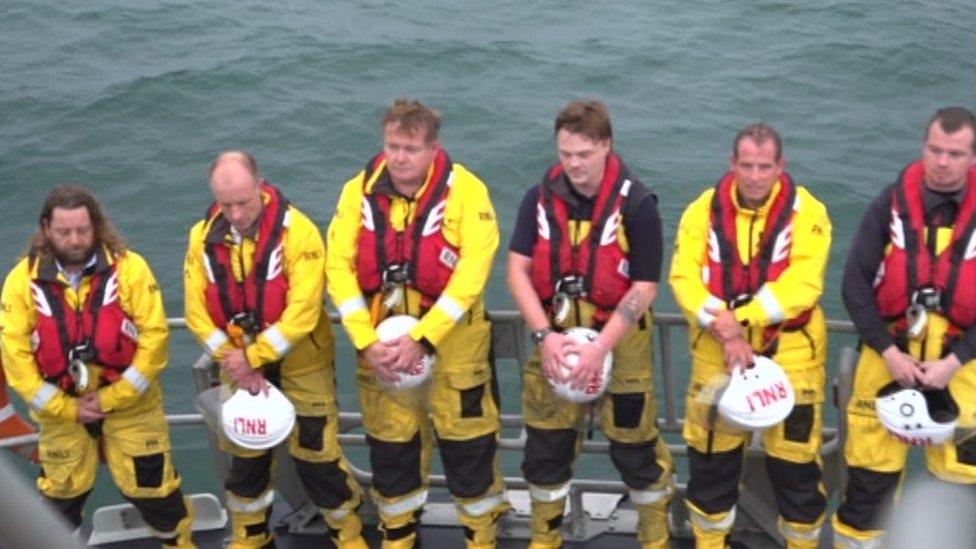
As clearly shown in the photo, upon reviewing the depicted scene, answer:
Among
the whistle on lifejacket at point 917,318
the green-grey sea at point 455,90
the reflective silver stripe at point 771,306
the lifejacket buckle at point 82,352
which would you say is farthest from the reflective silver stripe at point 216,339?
the green-grey sea at point 455,90

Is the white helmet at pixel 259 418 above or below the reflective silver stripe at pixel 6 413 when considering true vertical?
above

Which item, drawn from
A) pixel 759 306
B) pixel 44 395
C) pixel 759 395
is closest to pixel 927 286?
pixel 759 306

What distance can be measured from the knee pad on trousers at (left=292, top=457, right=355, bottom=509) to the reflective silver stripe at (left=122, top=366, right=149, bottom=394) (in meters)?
0.67

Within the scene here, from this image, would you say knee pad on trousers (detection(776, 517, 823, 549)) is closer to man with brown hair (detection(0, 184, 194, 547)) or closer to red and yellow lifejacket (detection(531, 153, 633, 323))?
red and yellow lifejacket (detection(531, 153, 633, 323))

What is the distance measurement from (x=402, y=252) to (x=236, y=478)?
126 cm

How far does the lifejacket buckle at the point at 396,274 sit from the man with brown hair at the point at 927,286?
5.15 feet

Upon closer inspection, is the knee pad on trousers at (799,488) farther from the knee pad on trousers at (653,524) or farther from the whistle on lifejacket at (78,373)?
the whistle on lifejacket at (78,373)

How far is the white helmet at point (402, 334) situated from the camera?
4.49 metres

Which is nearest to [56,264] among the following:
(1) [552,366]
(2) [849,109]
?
(1) [552,366]

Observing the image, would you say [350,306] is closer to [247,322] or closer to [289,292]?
[289,292]

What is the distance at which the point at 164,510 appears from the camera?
5000mm

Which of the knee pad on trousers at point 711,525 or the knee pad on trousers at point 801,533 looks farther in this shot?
the knee pad on trousers at point 711,525

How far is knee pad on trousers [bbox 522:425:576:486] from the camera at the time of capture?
4734 mm

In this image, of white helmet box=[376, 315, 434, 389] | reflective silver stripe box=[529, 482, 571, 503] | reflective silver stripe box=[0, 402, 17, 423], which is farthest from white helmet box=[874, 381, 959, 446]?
reflective silver stripe box=[0, 402, 17, 423]
